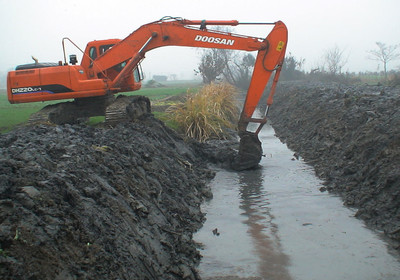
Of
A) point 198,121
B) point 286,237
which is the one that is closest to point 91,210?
point 286,237

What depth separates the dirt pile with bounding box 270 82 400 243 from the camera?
718cm

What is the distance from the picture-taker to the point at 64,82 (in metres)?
11.2

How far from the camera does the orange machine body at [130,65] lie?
34.5 feet

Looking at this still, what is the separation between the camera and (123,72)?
1145cm

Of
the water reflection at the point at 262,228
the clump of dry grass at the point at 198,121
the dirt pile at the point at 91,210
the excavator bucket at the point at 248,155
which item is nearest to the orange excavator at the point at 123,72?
the excavator bucket at the point at 248,155

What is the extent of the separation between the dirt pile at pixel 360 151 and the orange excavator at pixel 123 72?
1.99 meters

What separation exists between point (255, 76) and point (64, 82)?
4713 millimetres

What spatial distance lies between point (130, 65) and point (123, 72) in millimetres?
257

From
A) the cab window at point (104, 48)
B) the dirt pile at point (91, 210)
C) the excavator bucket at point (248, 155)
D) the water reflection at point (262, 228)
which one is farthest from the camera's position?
the cab window at point (104, 48)

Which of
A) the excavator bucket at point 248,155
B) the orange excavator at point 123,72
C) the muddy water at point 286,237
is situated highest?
the orange excavator at point 123,72

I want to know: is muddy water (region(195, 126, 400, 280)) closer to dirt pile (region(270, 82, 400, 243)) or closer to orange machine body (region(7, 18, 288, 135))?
dirt pile (region(270, 82, 400, 243))

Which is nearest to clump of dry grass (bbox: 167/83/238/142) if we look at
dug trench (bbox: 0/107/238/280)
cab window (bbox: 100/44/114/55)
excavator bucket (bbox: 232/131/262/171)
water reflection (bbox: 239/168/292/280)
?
excavator bucket (bbox: 232/131/262/171)

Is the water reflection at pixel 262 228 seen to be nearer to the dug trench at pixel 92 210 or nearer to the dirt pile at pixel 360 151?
the dug trench at pixel 92 210

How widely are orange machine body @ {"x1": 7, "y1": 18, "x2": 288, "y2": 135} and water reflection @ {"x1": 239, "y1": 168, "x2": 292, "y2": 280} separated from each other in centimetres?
171
